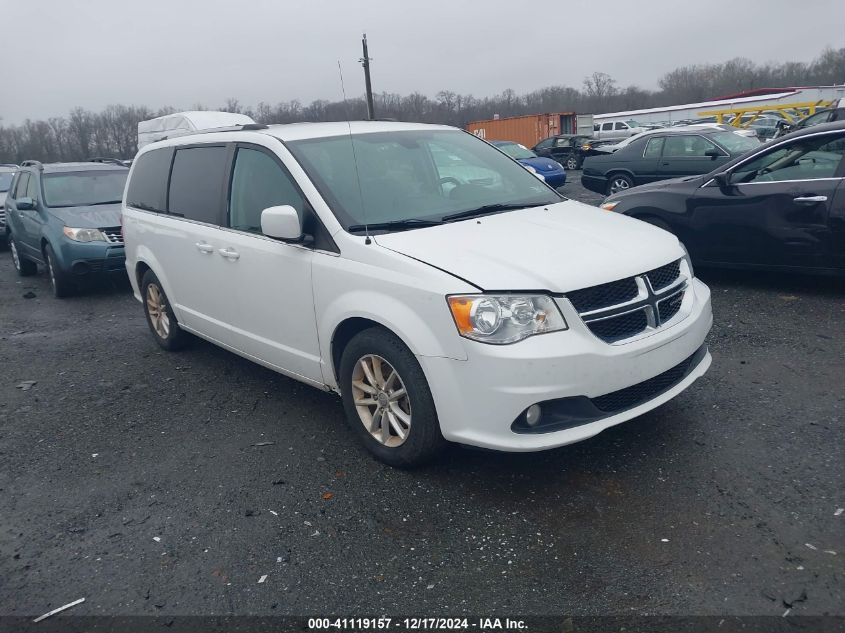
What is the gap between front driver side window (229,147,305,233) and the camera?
13.7 ft

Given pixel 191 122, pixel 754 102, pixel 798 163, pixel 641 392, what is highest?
pixel 191 122

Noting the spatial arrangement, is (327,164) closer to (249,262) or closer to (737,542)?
(249,262)

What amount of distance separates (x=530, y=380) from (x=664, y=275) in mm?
1083

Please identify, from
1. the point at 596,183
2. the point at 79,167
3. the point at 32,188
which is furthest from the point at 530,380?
the point at 596,183

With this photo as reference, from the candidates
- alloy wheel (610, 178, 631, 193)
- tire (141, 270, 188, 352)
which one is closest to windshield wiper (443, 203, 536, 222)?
tire (141, 270, 188, 352)

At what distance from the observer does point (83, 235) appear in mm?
8961

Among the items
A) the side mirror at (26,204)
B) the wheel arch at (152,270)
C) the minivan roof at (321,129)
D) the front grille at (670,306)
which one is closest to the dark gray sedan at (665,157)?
the minivan roof at (321,129)

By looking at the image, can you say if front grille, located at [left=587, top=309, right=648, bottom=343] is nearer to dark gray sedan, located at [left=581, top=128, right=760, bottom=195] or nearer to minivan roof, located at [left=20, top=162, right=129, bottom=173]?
minivan roof, located at [left=20, top=162, right=129, bottom=173]

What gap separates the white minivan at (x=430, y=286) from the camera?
317cm

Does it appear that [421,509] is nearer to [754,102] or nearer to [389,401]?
[389,401]

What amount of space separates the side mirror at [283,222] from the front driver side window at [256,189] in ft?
0.73

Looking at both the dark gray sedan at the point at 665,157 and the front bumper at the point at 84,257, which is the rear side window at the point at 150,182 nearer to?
the front bumper at the point at 84,257

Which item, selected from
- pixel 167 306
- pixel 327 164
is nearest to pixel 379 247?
pixel 327 164

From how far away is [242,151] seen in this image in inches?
183
